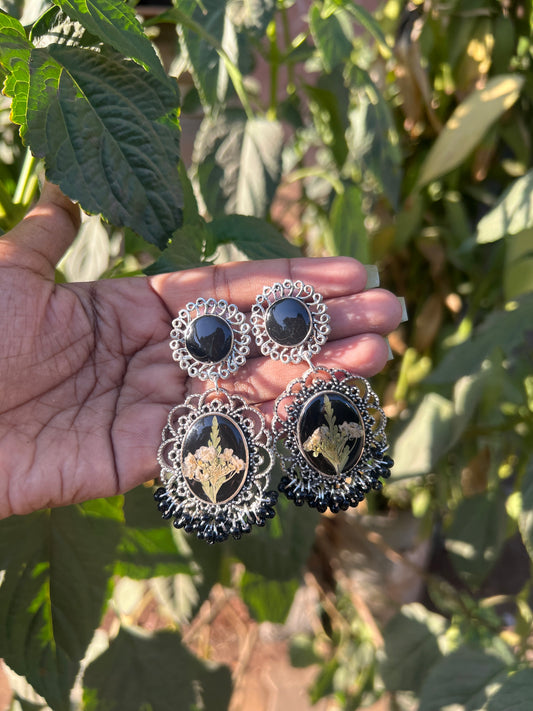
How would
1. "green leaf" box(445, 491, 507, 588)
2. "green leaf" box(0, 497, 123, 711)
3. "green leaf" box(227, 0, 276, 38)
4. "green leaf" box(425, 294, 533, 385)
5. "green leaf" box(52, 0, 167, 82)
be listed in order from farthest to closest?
"green leaf" box(445, 491, 507, 588)
"green leaf" box(425, 294, 533, 385)
"green leaf" box(227, 0, 276, 38)
"green leaf" box(0, 497, 123, 711)
"green leaf" box(52, 0, 167, 82)

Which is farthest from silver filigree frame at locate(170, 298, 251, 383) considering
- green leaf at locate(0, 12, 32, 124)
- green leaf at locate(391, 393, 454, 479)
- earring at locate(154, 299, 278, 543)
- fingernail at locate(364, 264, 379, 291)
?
green leaf at locate(391, 393, 454, 479)

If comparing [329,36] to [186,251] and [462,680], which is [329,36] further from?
[462,680]


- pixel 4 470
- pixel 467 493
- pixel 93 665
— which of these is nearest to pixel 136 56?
pixel 4 470

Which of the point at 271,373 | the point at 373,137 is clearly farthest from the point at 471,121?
the point at 271,373

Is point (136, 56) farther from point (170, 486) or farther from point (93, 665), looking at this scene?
point (93, 665)

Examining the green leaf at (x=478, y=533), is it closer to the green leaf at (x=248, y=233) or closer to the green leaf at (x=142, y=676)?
the green leaf at (x=142, y=676)

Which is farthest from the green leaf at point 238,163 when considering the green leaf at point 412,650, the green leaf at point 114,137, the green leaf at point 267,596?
the green leaf at point 412,650

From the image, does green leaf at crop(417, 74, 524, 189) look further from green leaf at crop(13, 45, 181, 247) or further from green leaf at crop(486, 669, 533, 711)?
green leaf at crop(486, 669, 533, 711)

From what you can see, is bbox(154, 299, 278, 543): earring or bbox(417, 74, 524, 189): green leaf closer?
bbox(154, 299, 278, 543): earring
